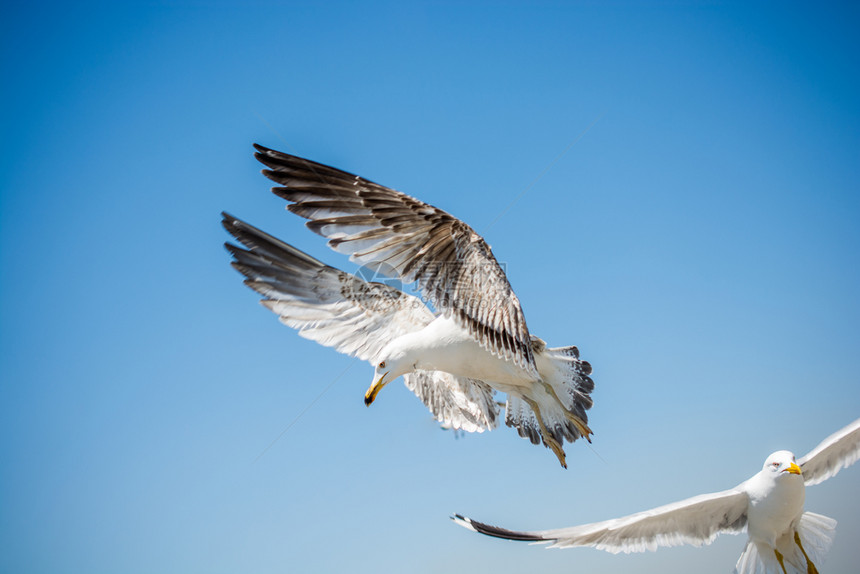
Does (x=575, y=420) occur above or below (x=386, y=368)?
below

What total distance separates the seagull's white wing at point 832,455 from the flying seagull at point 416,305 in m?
1.98

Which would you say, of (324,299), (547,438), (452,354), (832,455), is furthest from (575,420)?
(324,299)

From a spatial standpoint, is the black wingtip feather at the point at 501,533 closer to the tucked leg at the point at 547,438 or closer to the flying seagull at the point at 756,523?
the flying seagull at the point at 756,523

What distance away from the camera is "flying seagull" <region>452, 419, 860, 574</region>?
5.77 meters

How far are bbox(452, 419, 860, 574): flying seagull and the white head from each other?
1312 millimetres

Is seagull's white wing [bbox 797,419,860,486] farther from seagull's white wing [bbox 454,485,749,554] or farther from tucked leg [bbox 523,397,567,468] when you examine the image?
tucked leg [bbox 523,397,567,468]

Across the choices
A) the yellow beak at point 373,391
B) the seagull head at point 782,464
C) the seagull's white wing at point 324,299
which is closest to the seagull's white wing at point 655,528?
the seagull head at point 782,464

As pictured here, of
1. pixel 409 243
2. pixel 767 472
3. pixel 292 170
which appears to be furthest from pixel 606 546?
pixel 292 170

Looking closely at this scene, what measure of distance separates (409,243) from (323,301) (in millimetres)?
1923

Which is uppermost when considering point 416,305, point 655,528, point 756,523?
point 416,305

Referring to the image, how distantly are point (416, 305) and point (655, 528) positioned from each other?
2902mm

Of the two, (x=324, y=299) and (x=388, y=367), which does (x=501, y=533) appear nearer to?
(x=388, y=367)

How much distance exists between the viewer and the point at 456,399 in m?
7.52

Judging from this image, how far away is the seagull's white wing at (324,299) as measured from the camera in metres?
6.84
